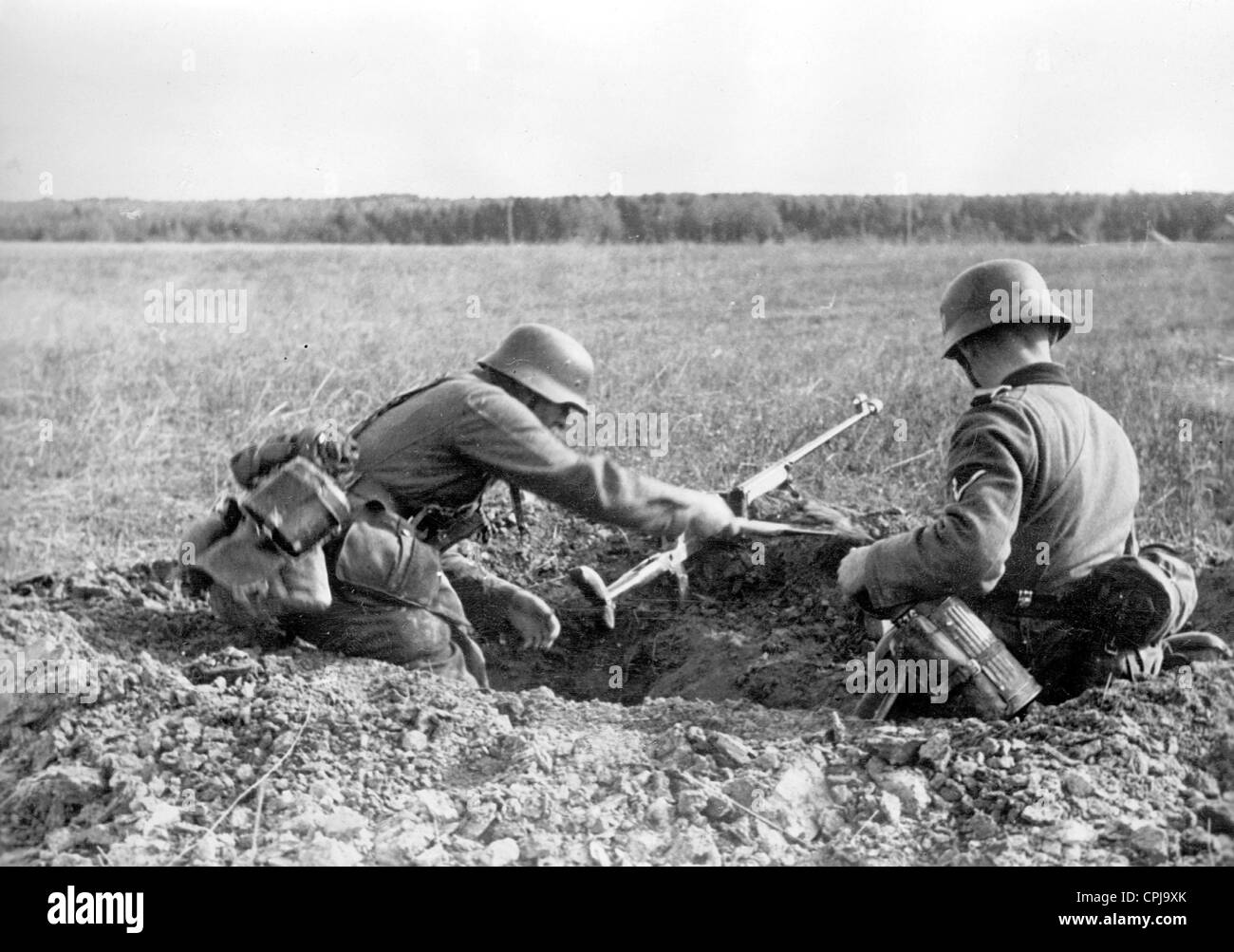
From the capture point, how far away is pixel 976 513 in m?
5.38

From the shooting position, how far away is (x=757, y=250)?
7520 millimetres

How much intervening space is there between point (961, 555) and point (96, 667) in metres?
3.35

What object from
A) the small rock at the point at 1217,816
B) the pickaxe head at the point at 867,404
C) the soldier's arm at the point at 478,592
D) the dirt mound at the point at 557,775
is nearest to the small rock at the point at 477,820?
the dirt mound at the point at 557,775

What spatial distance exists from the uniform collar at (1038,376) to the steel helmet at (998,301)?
219 millimetres

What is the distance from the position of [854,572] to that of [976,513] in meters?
0.60

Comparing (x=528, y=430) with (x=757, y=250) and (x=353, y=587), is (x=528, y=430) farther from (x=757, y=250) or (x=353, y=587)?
(x=757, y=250)

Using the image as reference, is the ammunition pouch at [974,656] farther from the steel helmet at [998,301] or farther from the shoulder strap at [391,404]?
the shoulder strap at [391,404]

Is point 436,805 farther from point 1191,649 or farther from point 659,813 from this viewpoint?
point 1191,649

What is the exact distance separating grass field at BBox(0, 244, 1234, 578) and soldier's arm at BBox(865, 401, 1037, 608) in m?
2.03

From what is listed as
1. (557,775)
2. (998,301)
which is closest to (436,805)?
(557,775)

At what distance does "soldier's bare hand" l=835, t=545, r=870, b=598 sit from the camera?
574 cm

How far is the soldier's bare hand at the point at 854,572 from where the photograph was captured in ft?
18.8

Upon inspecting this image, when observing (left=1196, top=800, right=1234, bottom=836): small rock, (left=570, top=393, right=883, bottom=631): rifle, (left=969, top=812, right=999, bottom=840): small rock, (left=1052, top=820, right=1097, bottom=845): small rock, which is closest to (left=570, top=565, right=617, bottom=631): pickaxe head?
(left=570, top=393, right=883, bottom=631): rifle
